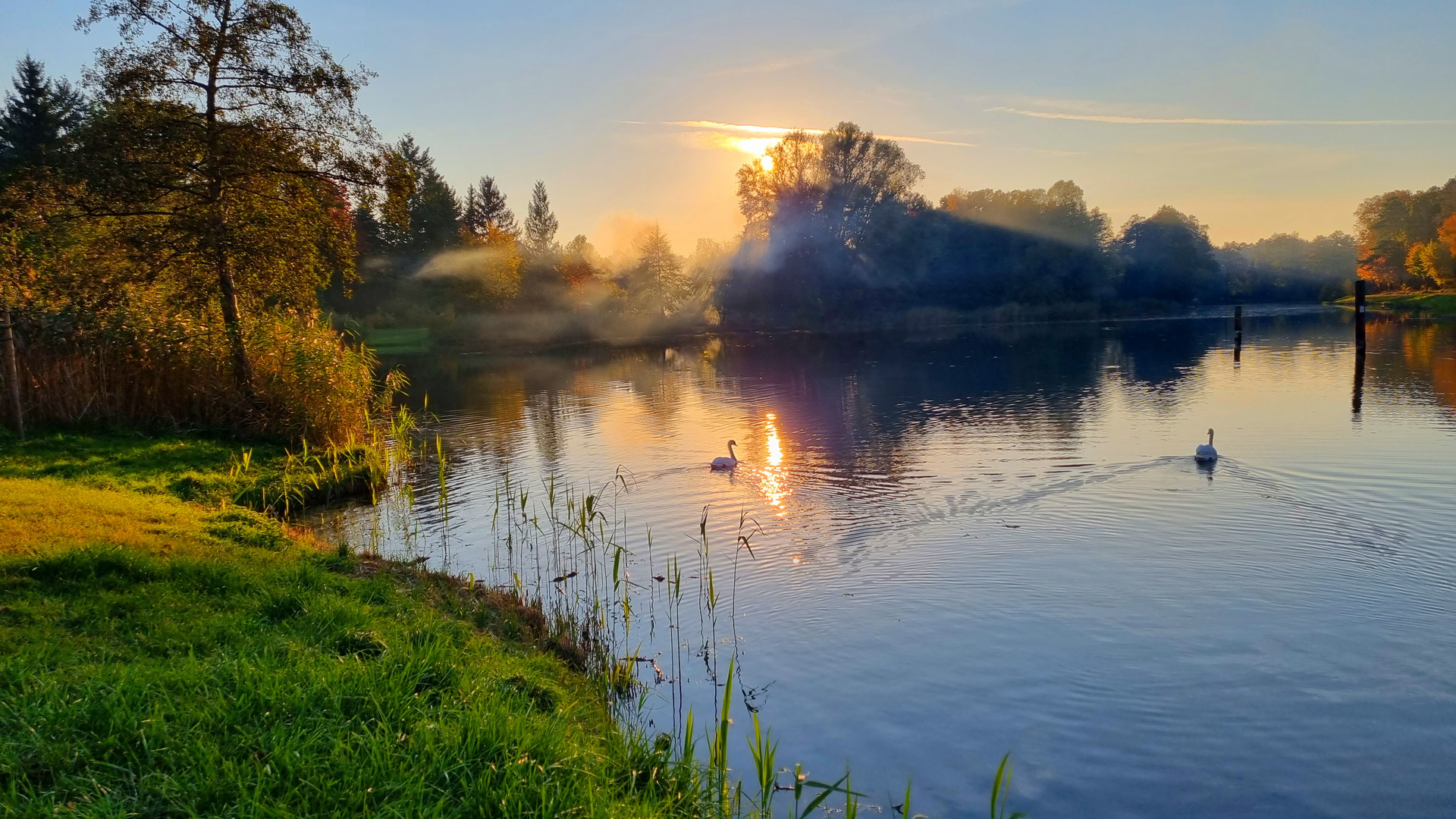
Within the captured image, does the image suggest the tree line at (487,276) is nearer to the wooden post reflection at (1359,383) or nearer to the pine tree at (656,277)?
the pine tree at (656,277)

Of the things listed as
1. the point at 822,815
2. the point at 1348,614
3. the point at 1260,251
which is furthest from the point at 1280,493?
the point at 1260,251

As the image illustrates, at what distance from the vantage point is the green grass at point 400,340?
64.4 metres

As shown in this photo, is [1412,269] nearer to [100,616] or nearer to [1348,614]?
[1348,614]

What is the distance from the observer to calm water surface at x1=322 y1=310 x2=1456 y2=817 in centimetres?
735

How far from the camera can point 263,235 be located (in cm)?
1830

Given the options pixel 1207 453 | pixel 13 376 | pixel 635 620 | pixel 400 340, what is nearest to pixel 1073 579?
pixel 635 620

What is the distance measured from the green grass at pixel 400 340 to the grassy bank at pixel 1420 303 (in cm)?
6762

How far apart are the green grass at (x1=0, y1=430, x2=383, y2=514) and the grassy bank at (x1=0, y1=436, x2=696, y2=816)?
4.30 metres

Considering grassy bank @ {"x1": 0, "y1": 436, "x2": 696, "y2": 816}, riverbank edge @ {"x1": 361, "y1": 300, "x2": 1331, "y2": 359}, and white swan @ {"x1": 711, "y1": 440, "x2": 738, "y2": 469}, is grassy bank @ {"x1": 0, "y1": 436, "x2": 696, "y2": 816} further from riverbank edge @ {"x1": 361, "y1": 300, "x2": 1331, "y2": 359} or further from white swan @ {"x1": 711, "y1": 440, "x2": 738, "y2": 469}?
riverbank edge @ {"x1": 361, "y1": 300, "x2": 1331, "y2": 359}

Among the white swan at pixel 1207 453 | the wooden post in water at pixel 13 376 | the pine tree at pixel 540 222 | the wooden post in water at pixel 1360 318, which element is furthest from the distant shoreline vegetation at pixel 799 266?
the white swan at pixel 1207 453

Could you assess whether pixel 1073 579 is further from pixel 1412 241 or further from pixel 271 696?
pixel 1412 241

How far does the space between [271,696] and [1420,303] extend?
297 ft

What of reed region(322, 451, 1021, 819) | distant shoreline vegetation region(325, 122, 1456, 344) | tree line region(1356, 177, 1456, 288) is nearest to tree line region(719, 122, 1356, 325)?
distant shoreline vegetation region(325, 122, 1456, 344)

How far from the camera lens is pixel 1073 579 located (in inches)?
459
